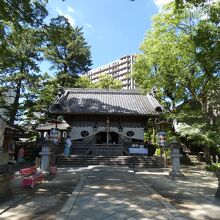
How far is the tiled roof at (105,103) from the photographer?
24.4 meters

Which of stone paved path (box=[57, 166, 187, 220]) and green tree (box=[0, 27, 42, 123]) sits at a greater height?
green tree (box=[0, 27, 42, 123])

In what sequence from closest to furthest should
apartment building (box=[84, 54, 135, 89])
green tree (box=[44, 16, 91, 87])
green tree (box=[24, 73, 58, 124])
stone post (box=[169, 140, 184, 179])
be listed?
stone post (box=[169, 140, 184, 179])
green tree (box=[24, 73, 58, 124])
green tree (box=[44, 16, 91, 87])
apartment building (box=[84, 54, 135, 89])

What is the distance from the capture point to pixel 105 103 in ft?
88.7

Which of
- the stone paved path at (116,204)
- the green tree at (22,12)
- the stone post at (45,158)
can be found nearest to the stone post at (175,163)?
the stone paved path at (116,204)

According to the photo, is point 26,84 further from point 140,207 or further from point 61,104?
point 140,207

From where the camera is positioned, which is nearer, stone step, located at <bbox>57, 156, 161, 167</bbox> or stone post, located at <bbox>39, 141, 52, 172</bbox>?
stone post, located at <bbox>39, 141, 52, 172</bbox>

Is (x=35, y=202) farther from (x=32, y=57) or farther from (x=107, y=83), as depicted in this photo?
(x=107, y=83)

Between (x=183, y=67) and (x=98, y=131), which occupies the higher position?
(x=183, y=67)

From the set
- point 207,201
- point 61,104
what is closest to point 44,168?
point 207,201

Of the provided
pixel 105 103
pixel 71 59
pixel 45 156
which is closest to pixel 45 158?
pixel 45 156

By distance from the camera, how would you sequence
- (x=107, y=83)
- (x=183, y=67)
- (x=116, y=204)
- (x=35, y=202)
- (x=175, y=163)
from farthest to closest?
(x=107, y=83), (x=183, y=67), (x=175, y=163), (x=35, y=202), (x=116, y=204)

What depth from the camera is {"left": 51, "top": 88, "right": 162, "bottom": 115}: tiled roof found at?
960 inches

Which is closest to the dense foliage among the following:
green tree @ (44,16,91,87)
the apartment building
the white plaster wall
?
green tree @ (44,16,91,87)

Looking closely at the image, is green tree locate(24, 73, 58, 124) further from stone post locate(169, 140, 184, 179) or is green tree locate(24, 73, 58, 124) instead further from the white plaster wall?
stone post locate(169, 140, 184, 179)
